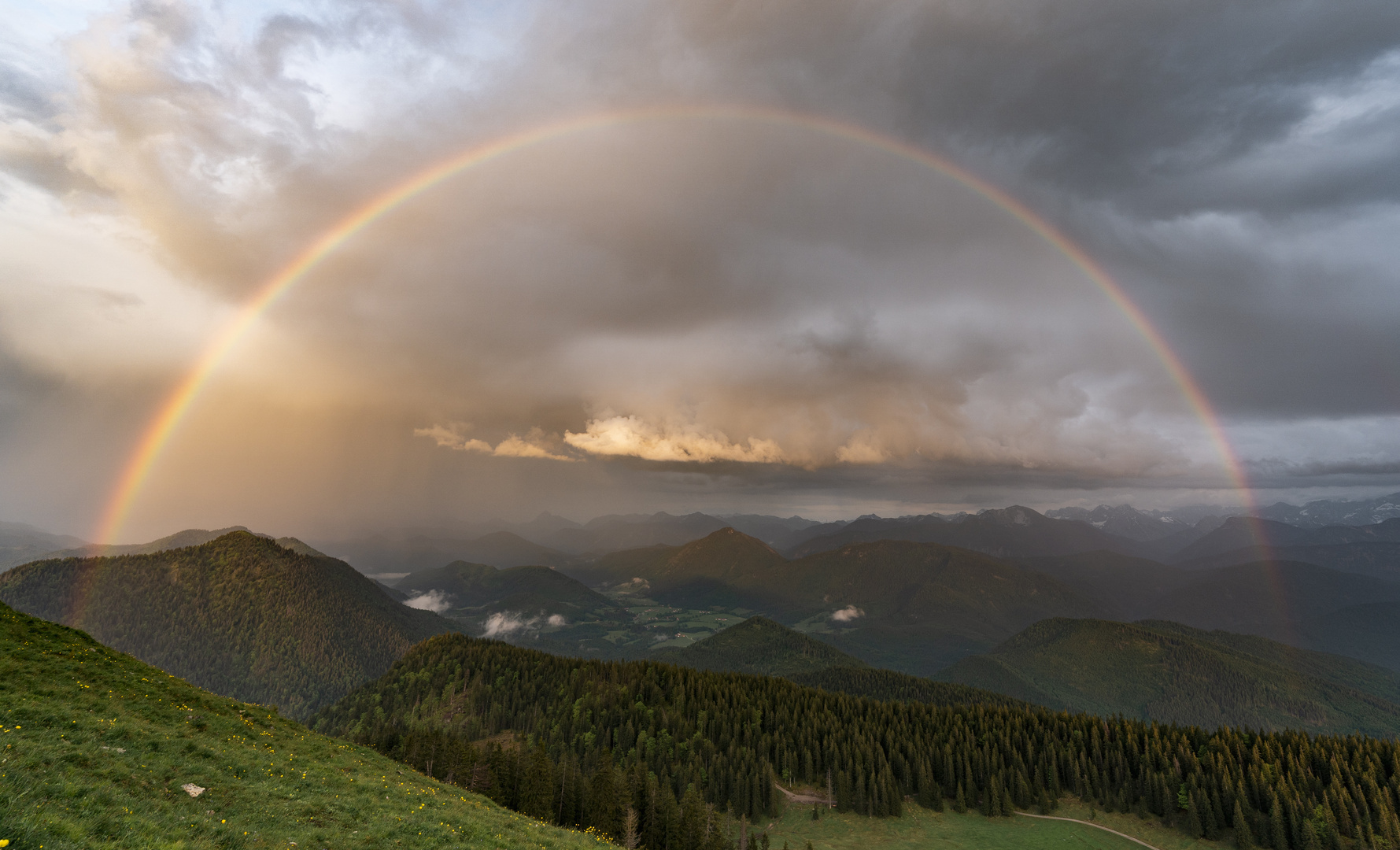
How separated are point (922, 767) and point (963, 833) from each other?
20.4 m

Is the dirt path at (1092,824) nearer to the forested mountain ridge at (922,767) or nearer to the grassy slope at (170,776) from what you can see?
the forested mountain ridge at (922,767)

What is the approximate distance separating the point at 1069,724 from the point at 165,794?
22139 cm

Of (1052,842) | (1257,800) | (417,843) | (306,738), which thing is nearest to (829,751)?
(1052,842)

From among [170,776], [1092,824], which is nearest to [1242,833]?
[1092,824]

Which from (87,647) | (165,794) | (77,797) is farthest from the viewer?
(87,647)

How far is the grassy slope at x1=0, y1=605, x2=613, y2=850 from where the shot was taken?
955 inches

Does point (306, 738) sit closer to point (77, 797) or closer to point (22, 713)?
point (22, 713)

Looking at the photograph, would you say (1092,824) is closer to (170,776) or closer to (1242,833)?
(1242,833)

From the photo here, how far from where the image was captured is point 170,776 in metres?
34.1

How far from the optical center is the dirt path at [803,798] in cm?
14712

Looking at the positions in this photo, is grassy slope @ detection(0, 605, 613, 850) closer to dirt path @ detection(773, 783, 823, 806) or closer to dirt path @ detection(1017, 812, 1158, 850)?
dirt path @ detection(773, 783, 823, 806)

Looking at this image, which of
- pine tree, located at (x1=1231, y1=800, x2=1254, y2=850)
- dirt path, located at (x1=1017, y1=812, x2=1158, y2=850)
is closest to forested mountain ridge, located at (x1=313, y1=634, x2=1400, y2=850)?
pine tree, located at (x1=1231, y1=800, x2=1254, y2=850)

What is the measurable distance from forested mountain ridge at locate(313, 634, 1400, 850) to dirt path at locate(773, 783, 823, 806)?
5.29 meters

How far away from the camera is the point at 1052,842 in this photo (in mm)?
121000
